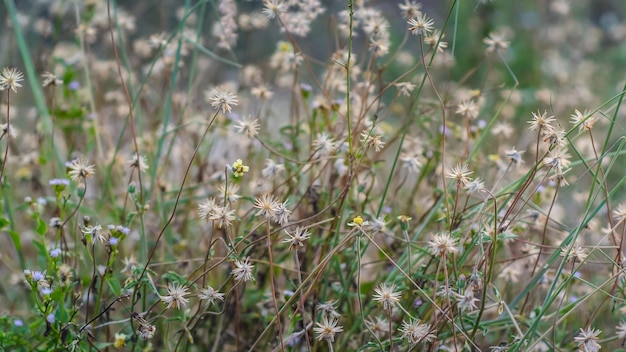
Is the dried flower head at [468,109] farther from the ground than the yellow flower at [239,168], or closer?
closer

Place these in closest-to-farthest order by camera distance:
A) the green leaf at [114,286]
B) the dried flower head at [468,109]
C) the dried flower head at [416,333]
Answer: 1. the dried flower head at [416,333]
2. the green leaf at [114,286]
3. the dried flower head at [468,109]

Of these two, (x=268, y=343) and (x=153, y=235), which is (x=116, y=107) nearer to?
(x=153, y=235)

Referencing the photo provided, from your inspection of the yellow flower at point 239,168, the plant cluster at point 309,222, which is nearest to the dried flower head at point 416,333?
the plant cluster at point 309,222

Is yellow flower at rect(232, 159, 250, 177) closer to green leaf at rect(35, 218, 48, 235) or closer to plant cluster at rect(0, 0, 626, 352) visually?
plant cluster at rect(0, 0, 626, 352)

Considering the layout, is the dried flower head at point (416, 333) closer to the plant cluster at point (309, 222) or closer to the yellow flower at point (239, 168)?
the plant cluster at point (309, 222)

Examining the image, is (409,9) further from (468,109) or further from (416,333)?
(416,333)

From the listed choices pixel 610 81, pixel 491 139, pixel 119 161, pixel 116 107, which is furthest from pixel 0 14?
pixel 610 81

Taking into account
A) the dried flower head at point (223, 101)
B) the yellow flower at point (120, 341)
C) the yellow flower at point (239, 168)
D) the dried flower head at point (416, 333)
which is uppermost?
the dried flower head at point (223, 101)

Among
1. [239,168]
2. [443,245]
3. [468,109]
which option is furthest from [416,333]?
[468,109]

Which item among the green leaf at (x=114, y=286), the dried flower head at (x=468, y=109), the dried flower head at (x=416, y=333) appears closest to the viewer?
the dried flower head at (x=416, y=333)

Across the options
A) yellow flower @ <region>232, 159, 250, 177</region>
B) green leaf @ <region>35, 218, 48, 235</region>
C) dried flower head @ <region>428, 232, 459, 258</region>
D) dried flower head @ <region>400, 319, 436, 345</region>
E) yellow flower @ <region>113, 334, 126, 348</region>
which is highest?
yellow flower @ <region>232, 159, 250, 177</region>

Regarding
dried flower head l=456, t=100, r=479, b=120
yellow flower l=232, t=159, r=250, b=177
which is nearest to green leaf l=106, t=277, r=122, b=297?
yellow flower l=232, t=159, r=250, b=177
